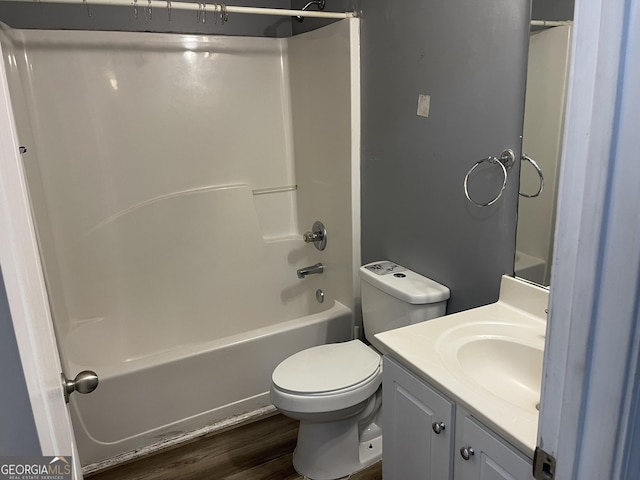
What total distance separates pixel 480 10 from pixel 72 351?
2.21 meters

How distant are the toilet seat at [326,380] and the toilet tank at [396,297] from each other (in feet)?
0.35

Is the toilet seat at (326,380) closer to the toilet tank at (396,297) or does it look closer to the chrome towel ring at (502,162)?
the toilet tank at (396,297)

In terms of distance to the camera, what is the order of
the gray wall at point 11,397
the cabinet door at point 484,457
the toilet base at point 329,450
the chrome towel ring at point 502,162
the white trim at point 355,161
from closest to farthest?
the gray wall at point 11,397 < the cabinet door at point 484,457 < the chrome towel ring at point 502,162 < the toilet base at point 329,450 < the white trim at point 355,161

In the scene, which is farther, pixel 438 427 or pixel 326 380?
pixel 326 380

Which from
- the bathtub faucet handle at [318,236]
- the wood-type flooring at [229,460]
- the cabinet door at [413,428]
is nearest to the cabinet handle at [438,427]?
the cabinet door at [413,428]

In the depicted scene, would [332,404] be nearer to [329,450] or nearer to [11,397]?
[329,450]

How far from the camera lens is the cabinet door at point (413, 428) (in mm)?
1200

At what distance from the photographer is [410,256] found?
1.96 metres

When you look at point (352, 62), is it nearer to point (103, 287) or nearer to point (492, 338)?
point (492, 338)

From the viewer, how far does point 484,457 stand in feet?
3.53

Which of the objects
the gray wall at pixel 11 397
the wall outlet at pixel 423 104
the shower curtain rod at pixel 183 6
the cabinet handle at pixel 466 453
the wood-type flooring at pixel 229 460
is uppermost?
the shower curtain rod at pixel 183 6

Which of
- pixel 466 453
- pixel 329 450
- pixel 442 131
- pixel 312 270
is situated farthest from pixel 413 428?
pixel 312 270

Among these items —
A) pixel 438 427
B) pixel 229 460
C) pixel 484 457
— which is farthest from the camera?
pixel 229 460

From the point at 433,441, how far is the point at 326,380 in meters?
0.58
